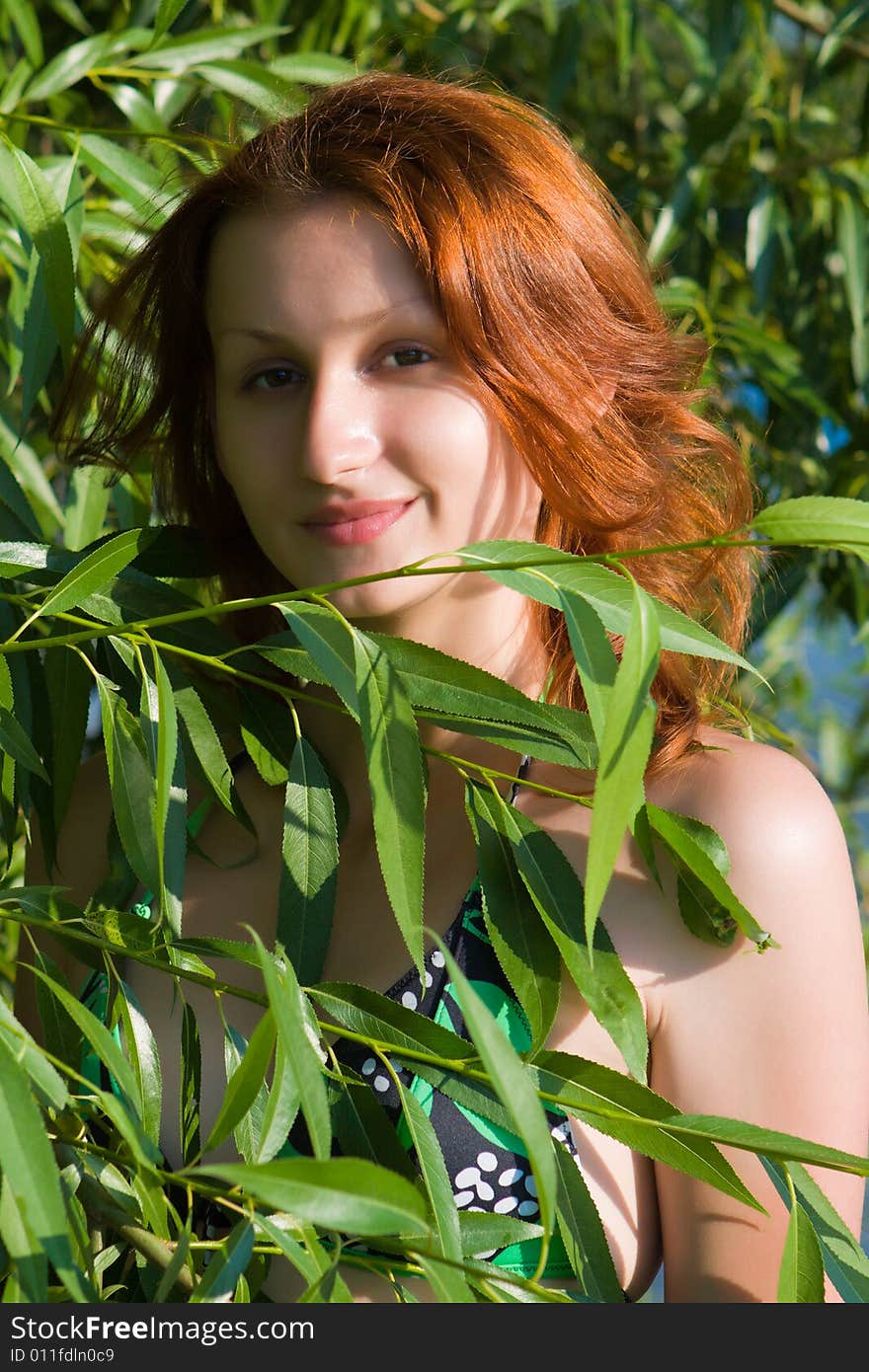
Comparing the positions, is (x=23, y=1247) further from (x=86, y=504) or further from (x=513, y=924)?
(x=86, y=504)

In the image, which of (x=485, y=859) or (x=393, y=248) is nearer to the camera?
(x=485, y=859)

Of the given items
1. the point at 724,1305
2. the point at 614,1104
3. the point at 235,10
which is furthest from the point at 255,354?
the point at 235,10

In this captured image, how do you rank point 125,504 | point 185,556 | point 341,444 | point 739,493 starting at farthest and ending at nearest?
1. point 125,504
2. point 739,493
3. point 185,556
4. point 341,444

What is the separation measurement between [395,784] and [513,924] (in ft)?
0.53

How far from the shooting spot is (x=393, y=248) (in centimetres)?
96

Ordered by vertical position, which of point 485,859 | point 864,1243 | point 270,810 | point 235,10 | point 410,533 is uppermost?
point 235,10

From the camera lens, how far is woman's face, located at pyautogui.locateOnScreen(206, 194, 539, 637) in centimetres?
94

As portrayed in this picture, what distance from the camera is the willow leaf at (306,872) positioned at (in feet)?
2.75

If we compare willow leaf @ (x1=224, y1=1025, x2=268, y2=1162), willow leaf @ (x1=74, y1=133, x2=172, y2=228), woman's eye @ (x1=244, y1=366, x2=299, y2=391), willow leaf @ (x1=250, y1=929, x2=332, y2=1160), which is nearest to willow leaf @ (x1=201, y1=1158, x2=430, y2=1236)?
willow leaf @ (x1=250, y1=929, x2=332, y2=1160)

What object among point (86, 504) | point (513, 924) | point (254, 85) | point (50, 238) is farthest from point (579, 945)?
point (254, 85)

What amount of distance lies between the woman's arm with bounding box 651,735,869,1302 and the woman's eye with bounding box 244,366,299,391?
0.39 meters

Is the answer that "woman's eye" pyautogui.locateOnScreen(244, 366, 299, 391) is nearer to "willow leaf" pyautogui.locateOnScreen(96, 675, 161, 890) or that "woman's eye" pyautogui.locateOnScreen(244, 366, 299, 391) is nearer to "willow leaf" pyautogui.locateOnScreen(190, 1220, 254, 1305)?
"willow leaf" pyautogui.locateOnScreen(96, 675, 161, 890)

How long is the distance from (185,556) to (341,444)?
0.23 metres

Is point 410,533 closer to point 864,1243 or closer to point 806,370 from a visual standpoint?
point 864,1243
